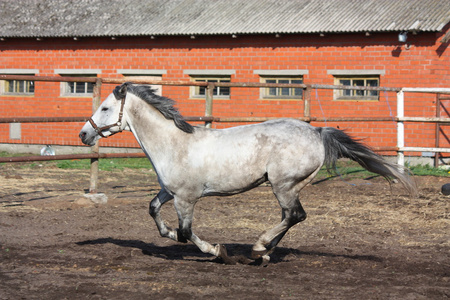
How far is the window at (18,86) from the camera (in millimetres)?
20531

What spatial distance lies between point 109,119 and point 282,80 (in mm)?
12071

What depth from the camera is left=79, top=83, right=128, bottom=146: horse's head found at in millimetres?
6012

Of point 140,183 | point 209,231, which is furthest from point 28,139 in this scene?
point 209,231

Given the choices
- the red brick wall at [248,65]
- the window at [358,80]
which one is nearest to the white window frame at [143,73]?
the red brick wall at [248,65]

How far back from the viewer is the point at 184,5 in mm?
19391

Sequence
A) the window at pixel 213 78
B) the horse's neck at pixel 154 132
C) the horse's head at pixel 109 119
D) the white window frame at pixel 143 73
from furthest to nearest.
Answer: the white window frame at pixel 143 73, the window at pixel 213 78, the horse's head at pixel 109 119, the horse's neck at pixel 154 132

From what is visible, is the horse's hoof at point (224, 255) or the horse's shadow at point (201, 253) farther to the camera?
the horse's shadow at point (201, 253)

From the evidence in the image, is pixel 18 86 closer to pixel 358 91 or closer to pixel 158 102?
pixel 358 91

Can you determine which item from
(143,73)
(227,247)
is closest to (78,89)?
(143,73)

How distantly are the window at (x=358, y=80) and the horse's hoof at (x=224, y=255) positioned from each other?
37.5ft

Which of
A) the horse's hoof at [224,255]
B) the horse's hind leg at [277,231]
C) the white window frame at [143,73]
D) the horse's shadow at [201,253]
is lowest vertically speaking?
the horse's shadow at [201,253]

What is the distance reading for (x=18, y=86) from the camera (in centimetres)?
2075

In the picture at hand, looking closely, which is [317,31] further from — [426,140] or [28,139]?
[28,139]

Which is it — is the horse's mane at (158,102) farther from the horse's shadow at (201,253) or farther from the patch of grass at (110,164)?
the patch of grass at (110,164)
